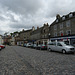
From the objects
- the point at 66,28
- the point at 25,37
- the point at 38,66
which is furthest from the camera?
the point at 25,37

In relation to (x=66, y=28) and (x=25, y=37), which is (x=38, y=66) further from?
(x=25, y=37)

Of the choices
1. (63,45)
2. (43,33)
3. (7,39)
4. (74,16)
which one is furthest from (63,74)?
(7,39)

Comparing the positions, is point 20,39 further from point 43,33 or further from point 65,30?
point 65,30

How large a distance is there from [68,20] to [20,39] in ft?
154

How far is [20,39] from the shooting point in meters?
65.4

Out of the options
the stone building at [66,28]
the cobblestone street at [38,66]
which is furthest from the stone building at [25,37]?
the cobblestone street at [38,66]

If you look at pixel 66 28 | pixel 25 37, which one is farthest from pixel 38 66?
pixel 25 37

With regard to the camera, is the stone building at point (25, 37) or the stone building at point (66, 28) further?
the stone building at point (25, 37)

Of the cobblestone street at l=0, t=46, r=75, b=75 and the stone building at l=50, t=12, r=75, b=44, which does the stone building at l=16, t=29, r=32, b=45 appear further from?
the cobblestone street at l=0, t=46, r=75, b=75

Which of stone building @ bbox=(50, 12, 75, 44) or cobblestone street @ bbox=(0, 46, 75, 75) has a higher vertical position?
stone building @ bbox=(50, 12, 75, 44)

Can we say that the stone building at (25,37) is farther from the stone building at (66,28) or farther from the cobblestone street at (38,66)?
the cobblestone street at (38,66)

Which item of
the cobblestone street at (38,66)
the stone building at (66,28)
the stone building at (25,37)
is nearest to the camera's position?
the cobblestone street at (38,66)

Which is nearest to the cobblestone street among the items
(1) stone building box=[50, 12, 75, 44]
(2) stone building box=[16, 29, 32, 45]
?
(1) stone building box=[50, 12, 75, 44]

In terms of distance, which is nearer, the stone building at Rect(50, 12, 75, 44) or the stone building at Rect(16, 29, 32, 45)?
the stone building at Rect(50, 12, 75, 44)
